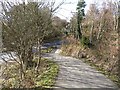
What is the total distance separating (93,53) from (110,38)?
171 centimetres

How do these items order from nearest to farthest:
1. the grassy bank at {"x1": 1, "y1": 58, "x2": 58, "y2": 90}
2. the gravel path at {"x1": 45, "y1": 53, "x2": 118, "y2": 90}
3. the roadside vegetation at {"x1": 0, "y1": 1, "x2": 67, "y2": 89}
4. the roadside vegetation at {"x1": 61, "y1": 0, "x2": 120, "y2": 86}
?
the roadside vegetation at {"x1": 0, "y1": 1, "x2": 67, "y2": 89} < the grassy bank at {"x1": 1, "y1": 58, "x2": 58, "y2": 90} < the gravel path at {"x1": 45, "y1": 53, "x2": 118, "y2": 90} < the roadside vegetation at {"x1": 61, "y1": 0, "x2": 120, "y2": 86}

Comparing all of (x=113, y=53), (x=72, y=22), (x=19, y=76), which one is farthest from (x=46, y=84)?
(x=72, y=22)

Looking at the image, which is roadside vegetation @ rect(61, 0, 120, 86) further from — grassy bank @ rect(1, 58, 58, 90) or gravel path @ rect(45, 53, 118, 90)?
grassy bank @ rect(1, 58, 58, 90)

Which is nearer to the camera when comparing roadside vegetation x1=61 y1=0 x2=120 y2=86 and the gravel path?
the gravel path

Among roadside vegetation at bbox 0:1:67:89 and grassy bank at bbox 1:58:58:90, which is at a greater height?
roadside vegetation at bbox 0:1:67:89

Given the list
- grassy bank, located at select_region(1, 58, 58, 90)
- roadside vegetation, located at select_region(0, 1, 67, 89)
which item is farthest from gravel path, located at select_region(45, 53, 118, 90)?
roadside vegetation, located at select_region(0, 1, 67, 89)

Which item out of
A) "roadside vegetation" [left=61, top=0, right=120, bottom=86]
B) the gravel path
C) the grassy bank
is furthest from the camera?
"roadside vegetation" [left=61, top=0, right=120, bottom=86]

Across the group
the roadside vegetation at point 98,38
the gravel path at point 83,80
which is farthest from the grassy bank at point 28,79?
the roadside vegetation at point 98,38

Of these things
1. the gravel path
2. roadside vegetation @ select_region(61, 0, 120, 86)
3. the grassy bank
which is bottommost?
the gravel path

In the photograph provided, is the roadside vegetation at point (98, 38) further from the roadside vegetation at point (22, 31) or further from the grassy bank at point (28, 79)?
the roadside vegetation at point (22, 31)

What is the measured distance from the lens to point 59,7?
1117 centimetres

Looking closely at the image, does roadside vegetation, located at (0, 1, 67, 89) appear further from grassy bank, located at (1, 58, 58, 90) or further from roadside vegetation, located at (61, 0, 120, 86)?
roadside vegetation, located at (61, 0, 120, 86)

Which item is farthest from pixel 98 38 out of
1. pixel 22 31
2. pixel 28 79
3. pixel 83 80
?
pixel 22 31

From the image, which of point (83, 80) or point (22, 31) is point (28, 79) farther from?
point (83, 80)
